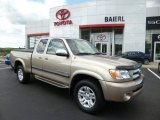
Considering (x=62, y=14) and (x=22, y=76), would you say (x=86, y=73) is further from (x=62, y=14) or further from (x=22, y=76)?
(x=62, y=14)

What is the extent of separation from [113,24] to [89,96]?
21622mm

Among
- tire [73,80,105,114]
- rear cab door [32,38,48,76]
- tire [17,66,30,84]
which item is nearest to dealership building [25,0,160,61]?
tire [17,66,30,84]

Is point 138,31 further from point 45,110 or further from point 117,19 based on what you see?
point 45,110

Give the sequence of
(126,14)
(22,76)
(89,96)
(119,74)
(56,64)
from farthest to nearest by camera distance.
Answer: (126,14) < (22,76) < (56,64) < (89,96) < (119,74)

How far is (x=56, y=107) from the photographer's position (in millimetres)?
4980

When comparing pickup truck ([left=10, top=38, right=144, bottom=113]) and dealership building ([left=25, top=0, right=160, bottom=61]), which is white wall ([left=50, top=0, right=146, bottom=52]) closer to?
dealership building ([left=25, top=0, right=160, bottom=61])

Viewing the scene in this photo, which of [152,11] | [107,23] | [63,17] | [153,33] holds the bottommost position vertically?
[153,33]

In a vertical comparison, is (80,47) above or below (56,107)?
above

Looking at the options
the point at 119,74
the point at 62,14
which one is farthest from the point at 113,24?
the point at 119,74

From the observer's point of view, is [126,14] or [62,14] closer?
[126,14]

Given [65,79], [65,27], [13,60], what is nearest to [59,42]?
[65,79]

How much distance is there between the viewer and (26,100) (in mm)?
5500

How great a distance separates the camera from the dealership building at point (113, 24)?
81.4 ft

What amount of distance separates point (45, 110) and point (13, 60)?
4.00 m
